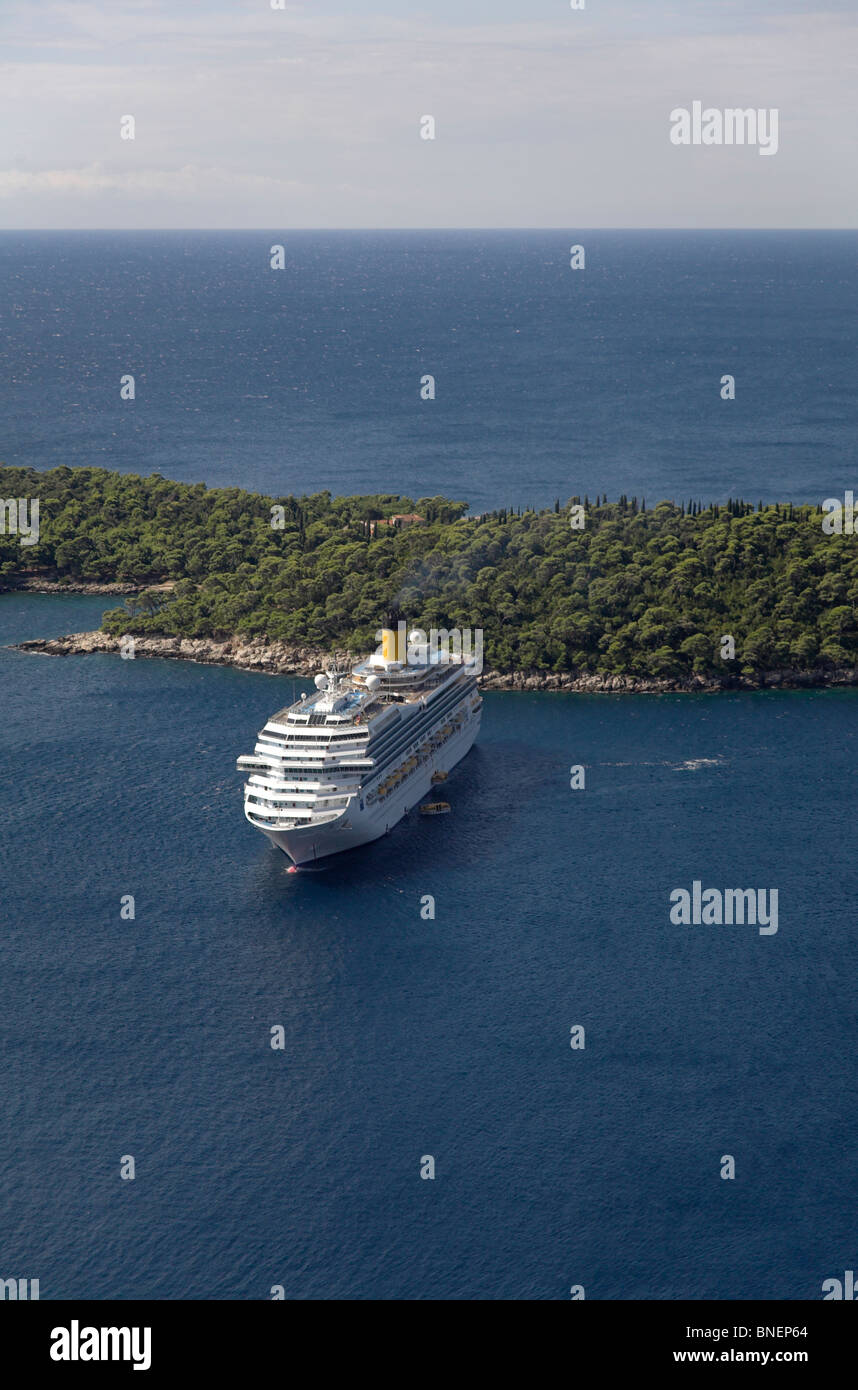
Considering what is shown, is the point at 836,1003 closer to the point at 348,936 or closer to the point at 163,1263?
the point at 348,936

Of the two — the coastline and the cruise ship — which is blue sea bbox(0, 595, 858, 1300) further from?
the coastline

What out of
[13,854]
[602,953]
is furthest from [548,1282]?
[13,854]

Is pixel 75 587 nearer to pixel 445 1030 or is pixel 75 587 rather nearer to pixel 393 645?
pixel 393 645

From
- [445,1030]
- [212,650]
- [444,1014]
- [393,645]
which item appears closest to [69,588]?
[212,650]

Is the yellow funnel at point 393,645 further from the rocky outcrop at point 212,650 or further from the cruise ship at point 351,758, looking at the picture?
the rocky outcrop at point 212,650

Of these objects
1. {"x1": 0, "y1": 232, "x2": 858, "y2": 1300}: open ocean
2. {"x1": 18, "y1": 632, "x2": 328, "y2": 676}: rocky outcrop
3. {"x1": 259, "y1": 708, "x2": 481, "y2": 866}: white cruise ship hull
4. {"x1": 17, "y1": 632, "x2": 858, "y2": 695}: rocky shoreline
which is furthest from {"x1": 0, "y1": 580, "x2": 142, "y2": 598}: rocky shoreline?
{"x1": 259, "y1": 708, "x2": 481, "y2": 866}: white cruise ship hull

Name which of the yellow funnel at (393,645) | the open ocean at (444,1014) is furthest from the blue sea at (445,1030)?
the yellow funnel at (393,645)
